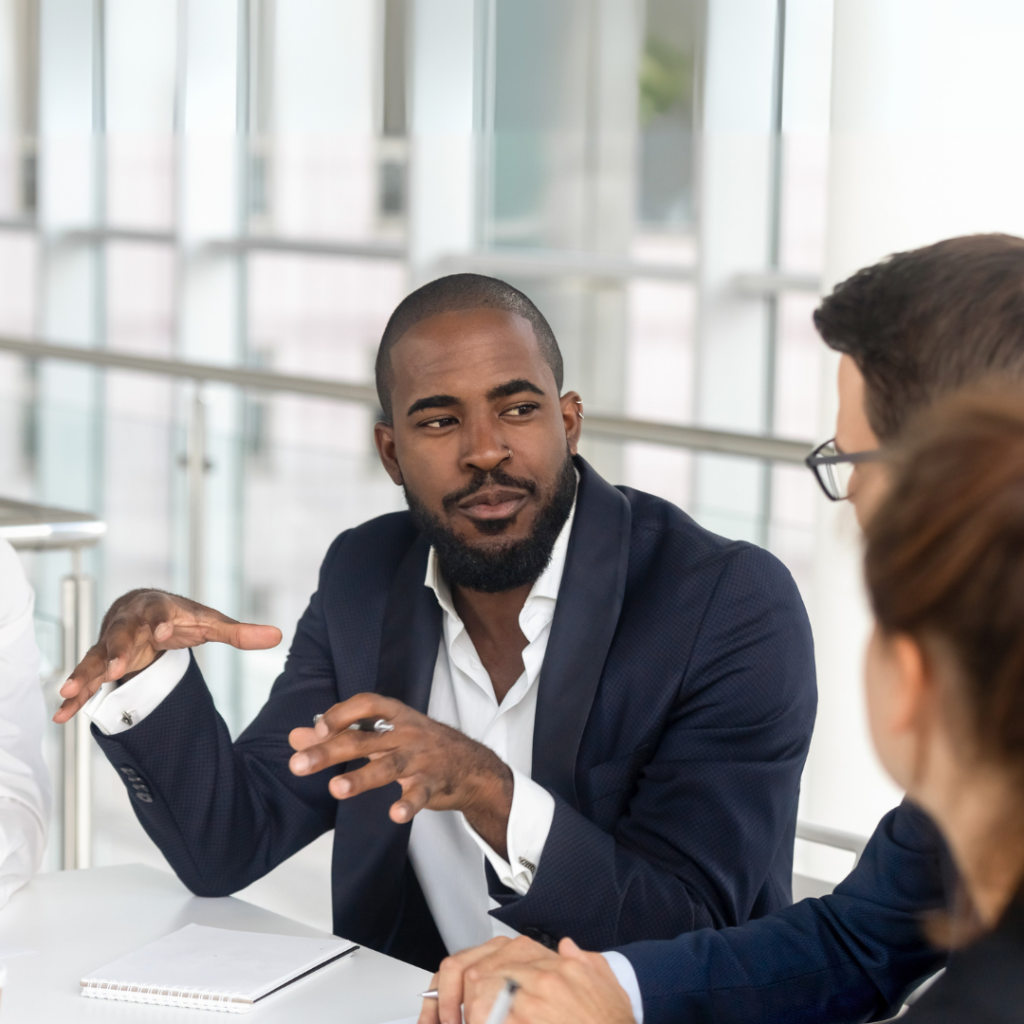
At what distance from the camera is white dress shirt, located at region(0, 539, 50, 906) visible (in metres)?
1.40

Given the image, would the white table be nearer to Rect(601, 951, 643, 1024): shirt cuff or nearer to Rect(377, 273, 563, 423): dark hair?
Rect(601, 951, 643, 1024): shirt cuff

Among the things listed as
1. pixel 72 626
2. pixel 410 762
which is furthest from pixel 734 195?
pixel 410 762

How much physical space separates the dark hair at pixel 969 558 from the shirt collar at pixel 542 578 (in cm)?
90

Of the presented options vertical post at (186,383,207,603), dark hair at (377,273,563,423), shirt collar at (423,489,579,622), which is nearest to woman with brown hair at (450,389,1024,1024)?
shirt collar at (423,489,579,622)

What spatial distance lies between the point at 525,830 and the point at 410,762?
7.1 inches

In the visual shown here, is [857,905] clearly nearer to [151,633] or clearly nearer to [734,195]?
[151,633]

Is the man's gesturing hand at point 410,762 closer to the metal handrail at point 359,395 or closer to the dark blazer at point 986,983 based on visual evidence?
the dark blazer at point 986,983

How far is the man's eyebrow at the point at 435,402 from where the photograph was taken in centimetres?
157

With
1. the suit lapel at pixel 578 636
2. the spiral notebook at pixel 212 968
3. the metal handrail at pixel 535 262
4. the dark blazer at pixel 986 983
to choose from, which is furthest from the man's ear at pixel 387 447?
the metal handrail at pixel 535 262

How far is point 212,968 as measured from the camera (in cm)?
118

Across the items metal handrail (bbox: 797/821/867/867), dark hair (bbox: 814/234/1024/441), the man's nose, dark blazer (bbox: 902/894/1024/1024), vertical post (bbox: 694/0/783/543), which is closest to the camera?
dark blazer (bbox: 902/894/1024/1024)

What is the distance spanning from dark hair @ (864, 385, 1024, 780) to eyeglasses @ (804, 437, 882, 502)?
0.41 m

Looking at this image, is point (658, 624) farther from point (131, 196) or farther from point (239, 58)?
point (131, 196)

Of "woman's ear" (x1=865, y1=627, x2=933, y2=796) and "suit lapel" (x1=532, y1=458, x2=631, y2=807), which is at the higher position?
"woman's ear" (x1=865, y1=627, x2=933, y2=796)
